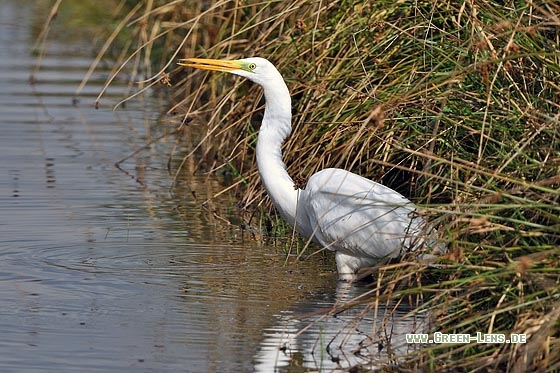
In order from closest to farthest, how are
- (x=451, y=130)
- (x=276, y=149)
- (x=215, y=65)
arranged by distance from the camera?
(x=451, y=130), (x=276, y=149), (x=215, y=65)

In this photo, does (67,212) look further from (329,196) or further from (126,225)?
(329,196)

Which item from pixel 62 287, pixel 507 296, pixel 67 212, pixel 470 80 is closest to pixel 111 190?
pixel 67 212

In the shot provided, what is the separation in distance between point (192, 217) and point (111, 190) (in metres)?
1.04

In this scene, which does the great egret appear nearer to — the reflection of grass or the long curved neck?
the long curved neck

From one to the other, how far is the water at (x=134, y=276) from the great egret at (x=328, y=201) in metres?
0.24

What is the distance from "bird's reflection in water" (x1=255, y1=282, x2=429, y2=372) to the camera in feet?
16.3

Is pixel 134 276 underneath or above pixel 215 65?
underneath

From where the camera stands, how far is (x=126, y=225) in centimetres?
786

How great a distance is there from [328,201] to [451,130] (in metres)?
0.75

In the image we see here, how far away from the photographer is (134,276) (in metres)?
6.57

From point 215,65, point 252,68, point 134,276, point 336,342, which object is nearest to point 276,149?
point 252,68

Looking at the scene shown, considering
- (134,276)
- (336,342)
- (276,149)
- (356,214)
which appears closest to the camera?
(336,342)

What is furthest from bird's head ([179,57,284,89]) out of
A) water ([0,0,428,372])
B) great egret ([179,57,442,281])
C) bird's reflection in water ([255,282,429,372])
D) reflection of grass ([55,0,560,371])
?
bird's reflection in water ([255,282,429,372])

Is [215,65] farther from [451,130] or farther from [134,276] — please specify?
[451,130]
